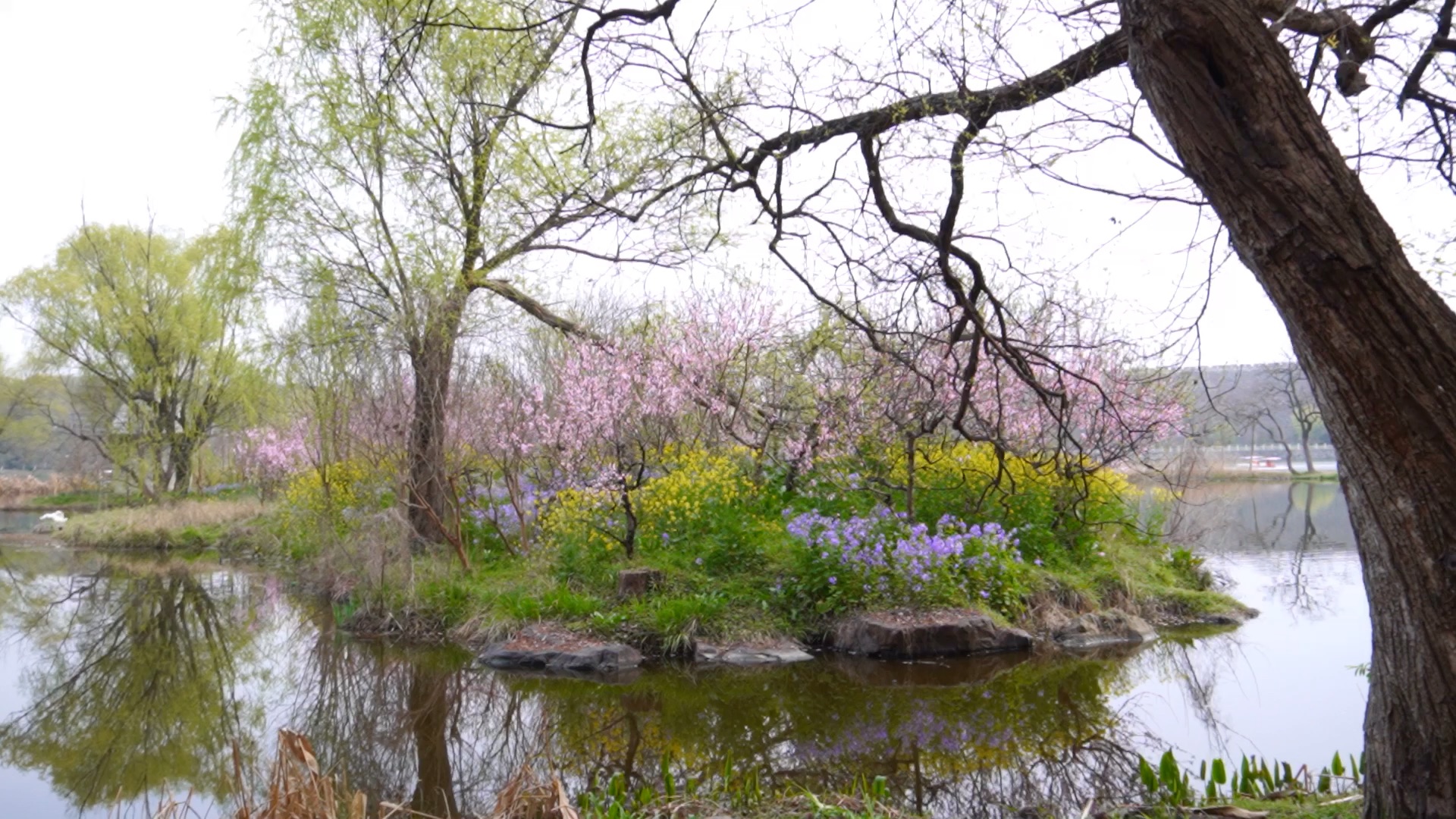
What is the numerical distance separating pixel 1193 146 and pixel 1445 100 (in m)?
2.21

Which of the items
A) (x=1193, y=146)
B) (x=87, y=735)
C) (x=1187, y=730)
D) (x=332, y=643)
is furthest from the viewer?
(x=332, y=643)

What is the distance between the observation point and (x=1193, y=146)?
2.87 meters

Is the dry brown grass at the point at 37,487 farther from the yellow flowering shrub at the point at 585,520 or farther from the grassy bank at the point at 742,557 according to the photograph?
the yellow flowering shrub at the point at 585,520

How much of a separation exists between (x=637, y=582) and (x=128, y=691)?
15.4 ft

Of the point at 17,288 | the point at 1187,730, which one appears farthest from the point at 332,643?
the point at 17,288

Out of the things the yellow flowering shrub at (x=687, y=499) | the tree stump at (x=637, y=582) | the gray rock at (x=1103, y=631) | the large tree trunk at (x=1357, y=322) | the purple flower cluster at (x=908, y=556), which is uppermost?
the large tree trunk at (x=1357, y=322)

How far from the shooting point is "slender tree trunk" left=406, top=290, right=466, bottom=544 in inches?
447

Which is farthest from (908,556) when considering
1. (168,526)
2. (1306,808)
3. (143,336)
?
(143,336)

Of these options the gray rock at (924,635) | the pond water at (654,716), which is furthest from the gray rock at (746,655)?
the gray rock at (924,635)

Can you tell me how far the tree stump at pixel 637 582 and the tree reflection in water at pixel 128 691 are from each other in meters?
3.51

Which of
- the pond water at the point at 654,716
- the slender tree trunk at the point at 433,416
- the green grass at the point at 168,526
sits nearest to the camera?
the pond water at the point at 654,716

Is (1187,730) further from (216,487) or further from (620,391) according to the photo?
(216,487)

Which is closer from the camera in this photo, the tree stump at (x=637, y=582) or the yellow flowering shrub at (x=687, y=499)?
the tree stump at (x=637, y=582)

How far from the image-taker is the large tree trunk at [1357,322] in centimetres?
263
